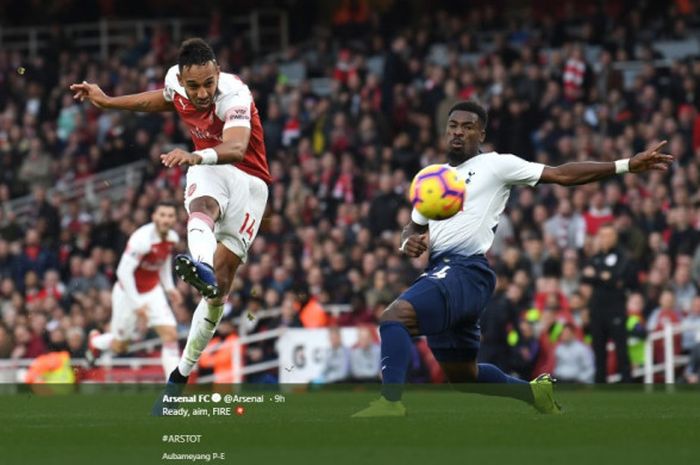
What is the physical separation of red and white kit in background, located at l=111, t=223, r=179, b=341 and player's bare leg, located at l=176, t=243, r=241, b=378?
4831mm

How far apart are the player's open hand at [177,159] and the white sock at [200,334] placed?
1.76 m

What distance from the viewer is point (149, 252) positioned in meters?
17.4

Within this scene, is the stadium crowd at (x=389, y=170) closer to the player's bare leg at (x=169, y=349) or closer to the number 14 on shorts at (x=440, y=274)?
the player's bare leg at (x=169, y=349)

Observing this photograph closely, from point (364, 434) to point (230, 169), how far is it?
3107 millimetres

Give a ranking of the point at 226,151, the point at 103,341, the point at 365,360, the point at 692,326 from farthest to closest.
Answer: the point at 365,360, the point at 692,326, the point at 103,341, the point at 226,151

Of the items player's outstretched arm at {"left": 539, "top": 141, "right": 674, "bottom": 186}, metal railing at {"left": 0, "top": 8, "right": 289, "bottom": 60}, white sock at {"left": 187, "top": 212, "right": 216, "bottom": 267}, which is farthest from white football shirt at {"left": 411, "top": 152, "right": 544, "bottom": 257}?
metal railing at {"left": 0, "top": 8, "right": 289, "bottom": 60}

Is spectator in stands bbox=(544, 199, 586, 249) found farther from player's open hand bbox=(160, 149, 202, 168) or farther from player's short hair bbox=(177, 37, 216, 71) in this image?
player's open hand bbox=(160, 149, 202, 168)

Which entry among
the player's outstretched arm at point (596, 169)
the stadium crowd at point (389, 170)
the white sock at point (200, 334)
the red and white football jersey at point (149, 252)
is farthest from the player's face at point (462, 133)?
the stadium crowd at point (389, 170)

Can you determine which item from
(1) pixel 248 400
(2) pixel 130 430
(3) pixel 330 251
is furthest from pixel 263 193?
(3) pixel 330 251

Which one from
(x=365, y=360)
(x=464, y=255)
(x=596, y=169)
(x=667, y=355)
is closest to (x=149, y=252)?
(x=365, y=360)

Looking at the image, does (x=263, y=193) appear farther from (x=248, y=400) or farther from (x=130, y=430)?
(x=130, y=430)

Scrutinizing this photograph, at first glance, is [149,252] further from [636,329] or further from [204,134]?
[636,329]

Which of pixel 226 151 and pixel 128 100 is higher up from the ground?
pixel 128 100

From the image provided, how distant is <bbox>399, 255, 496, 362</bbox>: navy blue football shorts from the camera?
1062cm
